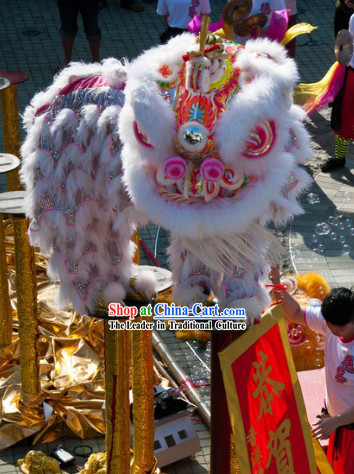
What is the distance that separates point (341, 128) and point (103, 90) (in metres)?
5.36

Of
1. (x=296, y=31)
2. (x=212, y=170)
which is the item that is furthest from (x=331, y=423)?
(x=296, y=31)

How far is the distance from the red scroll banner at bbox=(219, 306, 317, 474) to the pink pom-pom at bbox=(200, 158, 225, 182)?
0.73 metres

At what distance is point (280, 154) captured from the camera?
3.67m

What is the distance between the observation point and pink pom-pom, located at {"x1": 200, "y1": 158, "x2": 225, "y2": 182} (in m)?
3.62

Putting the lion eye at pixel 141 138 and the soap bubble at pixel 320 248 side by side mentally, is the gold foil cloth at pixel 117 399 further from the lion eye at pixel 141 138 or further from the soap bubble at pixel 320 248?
the soap bubble at pixel 320 248

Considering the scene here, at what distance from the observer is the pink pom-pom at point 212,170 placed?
3617 mm

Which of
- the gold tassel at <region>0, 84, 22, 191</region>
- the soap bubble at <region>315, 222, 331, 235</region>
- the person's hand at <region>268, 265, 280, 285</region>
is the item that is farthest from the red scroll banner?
the soap bubble at <region>315, 222, 331, 235</region>

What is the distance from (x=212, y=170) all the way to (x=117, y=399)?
1.35 m

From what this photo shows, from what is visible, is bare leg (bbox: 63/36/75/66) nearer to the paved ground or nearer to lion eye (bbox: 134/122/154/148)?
the paved ground

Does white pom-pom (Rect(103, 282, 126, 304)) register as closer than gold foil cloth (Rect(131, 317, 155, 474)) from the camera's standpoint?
Yes

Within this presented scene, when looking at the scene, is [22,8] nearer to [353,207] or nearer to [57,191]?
[353,207]

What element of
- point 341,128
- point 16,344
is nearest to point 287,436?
point 16,344

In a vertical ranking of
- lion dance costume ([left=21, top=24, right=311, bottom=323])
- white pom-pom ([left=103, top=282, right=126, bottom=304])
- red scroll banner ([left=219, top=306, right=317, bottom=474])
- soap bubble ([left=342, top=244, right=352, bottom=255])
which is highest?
lion dance costume ([left=21, top=24, right=311, bottom=323])

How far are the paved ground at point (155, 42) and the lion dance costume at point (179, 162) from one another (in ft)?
7.71
